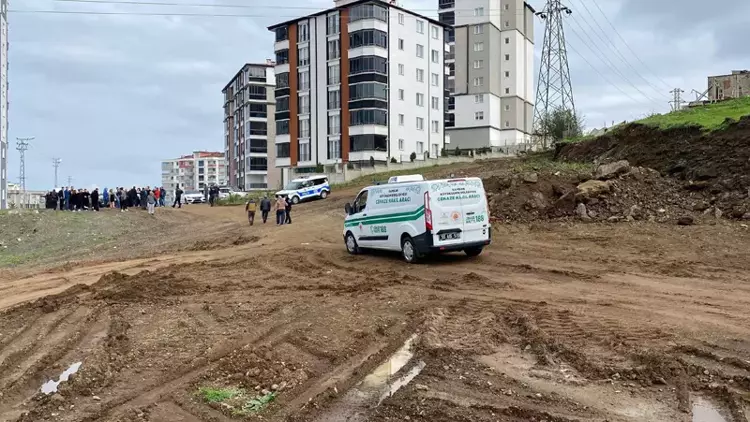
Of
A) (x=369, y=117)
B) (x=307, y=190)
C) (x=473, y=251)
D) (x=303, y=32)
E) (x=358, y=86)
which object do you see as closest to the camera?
(x=473, y=251)

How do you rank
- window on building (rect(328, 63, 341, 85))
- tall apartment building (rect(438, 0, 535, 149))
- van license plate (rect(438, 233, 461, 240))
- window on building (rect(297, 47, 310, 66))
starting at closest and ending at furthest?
van license plate (rect(438, 233, 461, 240)) → window on building (rect(328, 63, 341, 85)) → window on building (rect(297, 47, 310, 66)) → tall apartment building (rect(438, 0, 535, 149))

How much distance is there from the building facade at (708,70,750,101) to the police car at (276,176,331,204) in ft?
87.9

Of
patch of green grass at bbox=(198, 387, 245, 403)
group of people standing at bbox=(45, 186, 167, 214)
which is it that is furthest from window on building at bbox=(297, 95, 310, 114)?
patch of green grass at bbox=(198, 387, 245, 403)

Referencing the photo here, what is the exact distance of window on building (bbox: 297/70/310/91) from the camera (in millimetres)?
73938

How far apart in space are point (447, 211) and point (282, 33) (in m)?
66.1

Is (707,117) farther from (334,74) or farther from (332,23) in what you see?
(332,23)

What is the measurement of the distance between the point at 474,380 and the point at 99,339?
5143 mm

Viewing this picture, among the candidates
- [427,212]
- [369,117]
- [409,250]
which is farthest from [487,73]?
[427,212]

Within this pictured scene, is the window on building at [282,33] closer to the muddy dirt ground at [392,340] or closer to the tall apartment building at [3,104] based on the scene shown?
the tall apartment building at [3,104]

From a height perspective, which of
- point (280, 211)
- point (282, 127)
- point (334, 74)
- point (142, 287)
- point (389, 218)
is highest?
point (334, 74)

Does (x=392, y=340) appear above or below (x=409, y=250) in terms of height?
below

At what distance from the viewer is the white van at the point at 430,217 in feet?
50.5

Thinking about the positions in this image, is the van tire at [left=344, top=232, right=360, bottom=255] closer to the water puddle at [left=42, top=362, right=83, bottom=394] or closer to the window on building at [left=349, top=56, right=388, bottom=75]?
the water puddle at [left=42, top=362, right=83, bottom=394]

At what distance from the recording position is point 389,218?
16.7 meters
